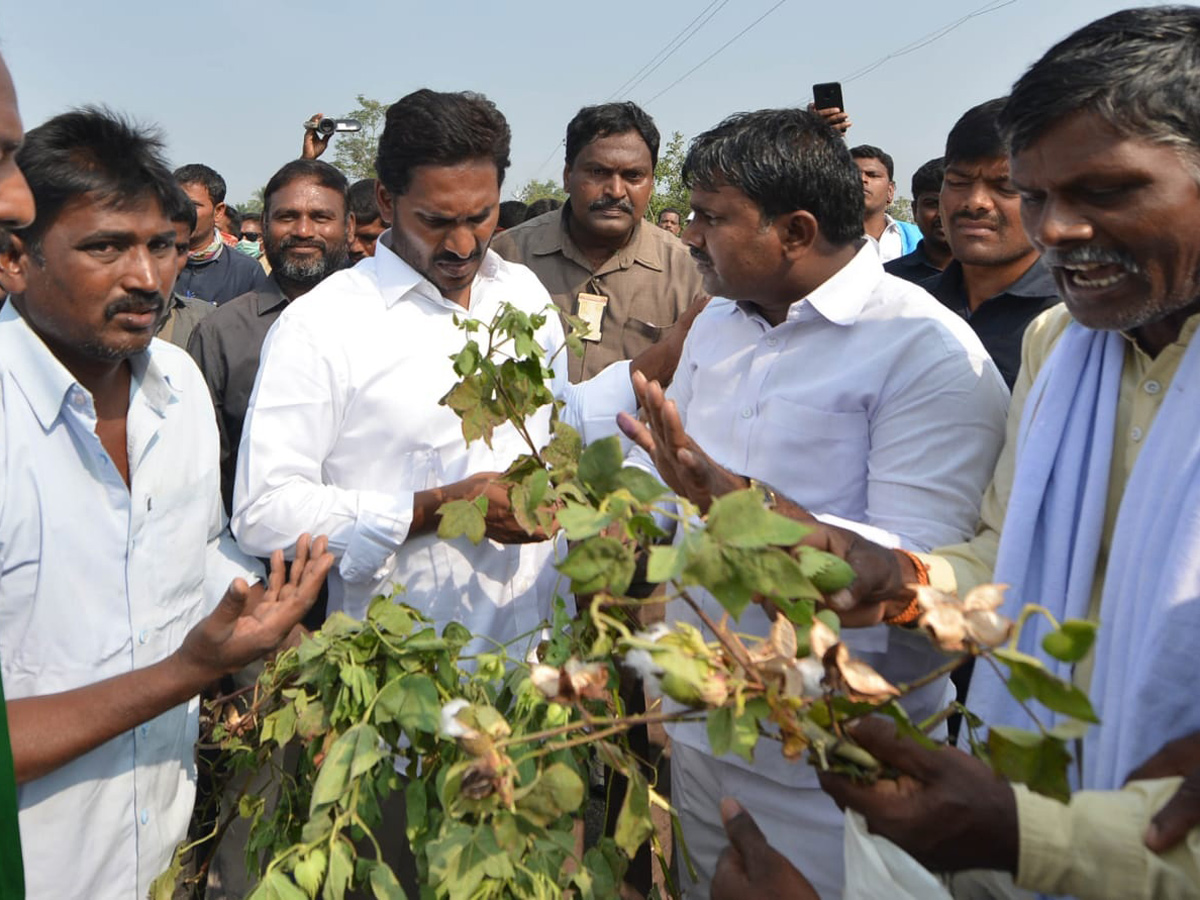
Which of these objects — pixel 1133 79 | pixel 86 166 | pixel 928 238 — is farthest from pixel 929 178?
pixel 86 166

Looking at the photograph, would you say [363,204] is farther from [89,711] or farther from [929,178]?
[89,711]

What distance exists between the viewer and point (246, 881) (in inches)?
104

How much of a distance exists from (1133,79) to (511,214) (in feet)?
17.7

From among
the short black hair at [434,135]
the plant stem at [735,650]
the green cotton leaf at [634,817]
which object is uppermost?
the short black hair at [434,135]

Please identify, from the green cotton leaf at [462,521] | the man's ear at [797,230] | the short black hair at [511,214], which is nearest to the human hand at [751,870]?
the green cotton leaf at [462,521]

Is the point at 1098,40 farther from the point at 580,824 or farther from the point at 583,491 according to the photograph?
the point at 580,824

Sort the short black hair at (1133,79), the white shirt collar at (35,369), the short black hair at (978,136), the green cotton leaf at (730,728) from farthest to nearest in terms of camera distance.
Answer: the short black hair at (978,136) → the white shirt collar at (35,369) → the short black hair at (1133,79) → the green cotton leaf at (730,728)

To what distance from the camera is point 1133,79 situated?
1435 mm

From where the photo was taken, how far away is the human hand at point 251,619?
5.63 ft

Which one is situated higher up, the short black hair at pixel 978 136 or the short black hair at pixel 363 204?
the short black hair at pixel 978 136

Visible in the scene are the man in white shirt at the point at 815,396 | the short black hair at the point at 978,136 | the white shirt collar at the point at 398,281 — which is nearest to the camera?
the man in white shirt at the point at 815,396

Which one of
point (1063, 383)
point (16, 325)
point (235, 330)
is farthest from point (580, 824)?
point (235, 330)

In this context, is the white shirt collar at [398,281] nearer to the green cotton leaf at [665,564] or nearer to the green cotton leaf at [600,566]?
the green cotton leaf at [600,566]

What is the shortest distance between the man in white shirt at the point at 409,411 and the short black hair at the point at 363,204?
279 cm
